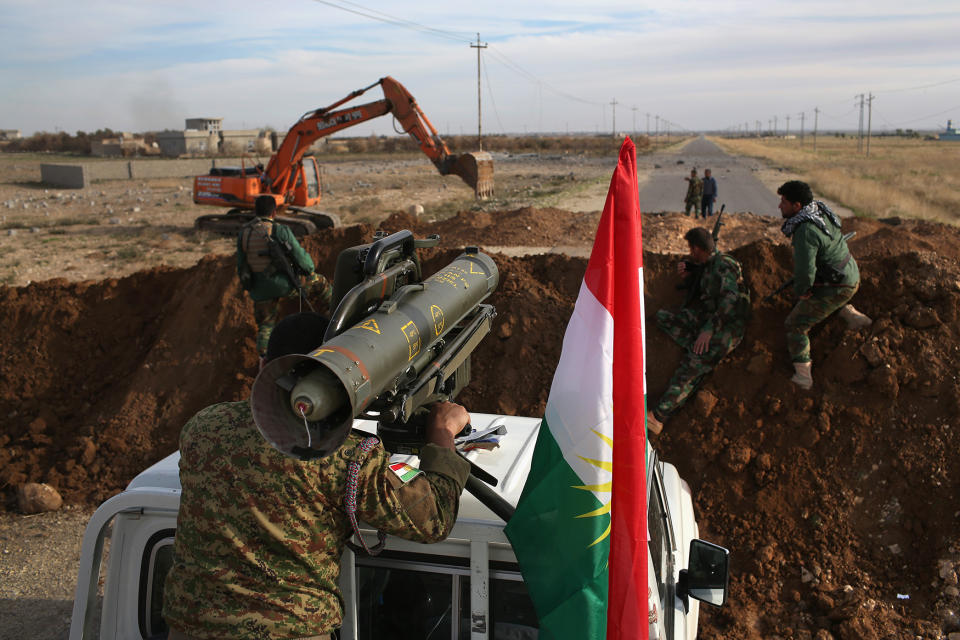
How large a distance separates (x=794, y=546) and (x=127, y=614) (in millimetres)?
4685

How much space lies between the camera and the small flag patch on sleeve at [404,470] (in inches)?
113

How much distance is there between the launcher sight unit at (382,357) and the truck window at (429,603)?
1.79 ft

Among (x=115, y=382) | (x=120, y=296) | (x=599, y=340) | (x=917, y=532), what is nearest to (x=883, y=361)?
(x=917, y=532)

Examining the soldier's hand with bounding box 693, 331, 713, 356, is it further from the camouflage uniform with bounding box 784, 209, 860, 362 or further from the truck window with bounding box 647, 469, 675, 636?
the truck window with bounding box 647, 469, 675, 636

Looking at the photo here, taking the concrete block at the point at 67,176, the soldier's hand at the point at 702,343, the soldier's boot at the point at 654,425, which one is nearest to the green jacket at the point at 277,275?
the soldier's boot at the point at 654,425

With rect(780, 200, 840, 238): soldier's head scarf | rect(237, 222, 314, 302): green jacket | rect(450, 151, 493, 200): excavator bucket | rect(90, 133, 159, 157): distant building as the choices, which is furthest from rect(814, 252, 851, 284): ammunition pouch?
rect(90, 133, 159, 157): distant building

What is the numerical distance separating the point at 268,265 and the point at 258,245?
0.24 m

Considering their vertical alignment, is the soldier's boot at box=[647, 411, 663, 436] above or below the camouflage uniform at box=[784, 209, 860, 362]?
below

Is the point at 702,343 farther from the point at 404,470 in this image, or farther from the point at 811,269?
the point at 404,470

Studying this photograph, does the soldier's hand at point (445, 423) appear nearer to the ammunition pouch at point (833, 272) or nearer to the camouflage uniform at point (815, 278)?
the camouflage uniform at point (815, 278)

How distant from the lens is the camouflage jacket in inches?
A: 248

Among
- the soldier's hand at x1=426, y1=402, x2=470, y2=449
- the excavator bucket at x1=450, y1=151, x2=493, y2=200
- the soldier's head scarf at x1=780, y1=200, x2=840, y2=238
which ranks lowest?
the soldier's hand at x1=426, y1=402, x2=470, y2=449

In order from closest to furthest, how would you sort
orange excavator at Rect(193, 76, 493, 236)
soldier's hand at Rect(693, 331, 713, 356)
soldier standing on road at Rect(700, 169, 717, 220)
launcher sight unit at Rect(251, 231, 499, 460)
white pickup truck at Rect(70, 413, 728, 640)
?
launcher sight unit at Rect(251, 231, 499, 460) < white pickup truck at Rect(70, 413, 728, 640) < soldier's hand at Rect(693, 331, 713, 356) < orange excavator at Rect(193, 76, 493, 236) < soldier standing on road at Rect(700, 169, 717, 220)

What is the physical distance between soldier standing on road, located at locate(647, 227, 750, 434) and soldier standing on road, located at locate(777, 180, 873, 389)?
47 centimetres
